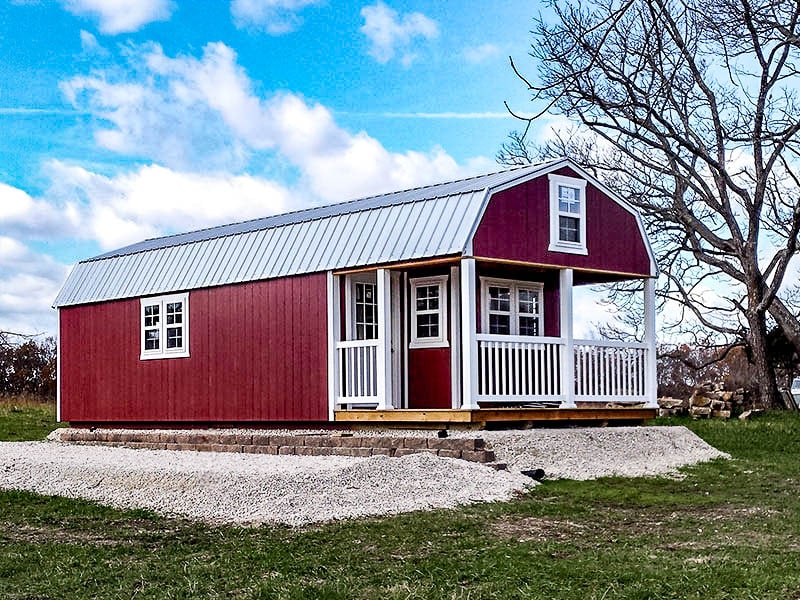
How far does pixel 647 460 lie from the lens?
599 inches

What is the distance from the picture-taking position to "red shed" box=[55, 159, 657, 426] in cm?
1532

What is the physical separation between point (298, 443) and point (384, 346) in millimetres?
1825

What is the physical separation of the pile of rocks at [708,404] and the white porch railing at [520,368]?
873cm

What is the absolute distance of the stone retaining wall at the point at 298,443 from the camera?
43.7 ft

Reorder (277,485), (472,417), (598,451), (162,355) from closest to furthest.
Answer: (277,485), (472,417), (598,451), (162,355)

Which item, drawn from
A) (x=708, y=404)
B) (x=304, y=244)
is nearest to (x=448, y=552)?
(x=304, y=244)

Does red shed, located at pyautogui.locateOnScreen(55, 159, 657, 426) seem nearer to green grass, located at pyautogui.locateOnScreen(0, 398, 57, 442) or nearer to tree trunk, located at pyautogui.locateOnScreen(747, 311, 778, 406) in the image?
green grass, located at pyautogui.locateOnScreen(0, 398, 57, 442)

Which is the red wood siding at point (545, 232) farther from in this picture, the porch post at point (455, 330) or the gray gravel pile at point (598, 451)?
the gray gravel pile at point (598, 451)

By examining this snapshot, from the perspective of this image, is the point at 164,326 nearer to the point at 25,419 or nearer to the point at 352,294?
the point at 352,294

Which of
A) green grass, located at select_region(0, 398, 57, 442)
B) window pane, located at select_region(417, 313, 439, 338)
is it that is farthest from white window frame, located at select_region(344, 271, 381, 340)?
green grass, located at select_region(0, 398, 57, 442)

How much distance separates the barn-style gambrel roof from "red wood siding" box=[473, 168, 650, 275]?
0.79ft

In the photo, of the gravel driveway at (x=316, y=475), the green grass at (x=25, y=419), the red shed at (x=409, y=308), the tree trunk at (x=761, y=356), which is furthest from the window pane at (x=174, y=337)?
the tree trunk at (x=761, y=356)

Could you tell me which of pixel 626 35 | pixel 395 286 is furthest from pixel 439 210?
pixel 626 35

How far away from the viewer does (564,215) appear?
53.8 ft
